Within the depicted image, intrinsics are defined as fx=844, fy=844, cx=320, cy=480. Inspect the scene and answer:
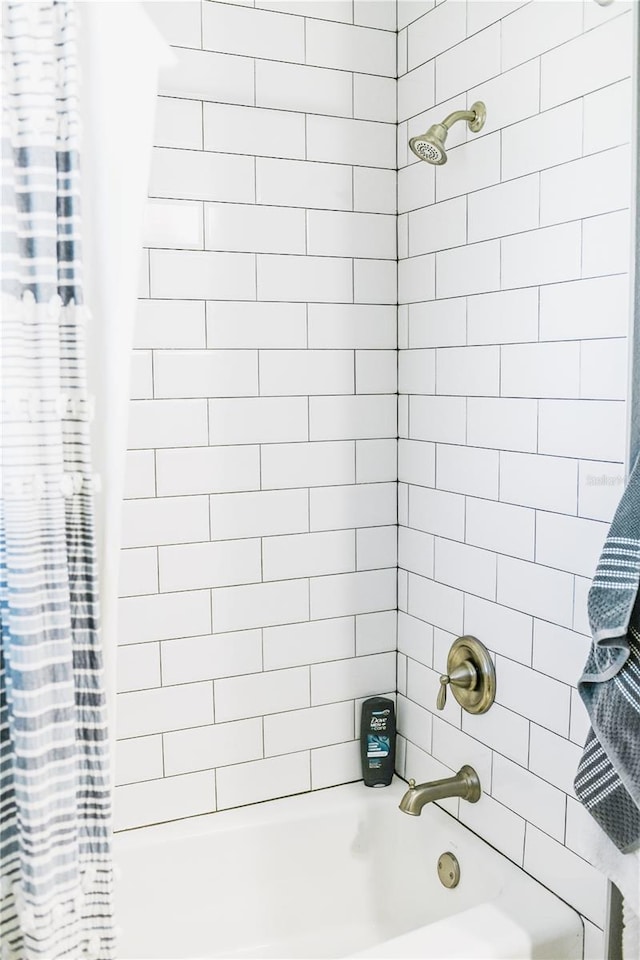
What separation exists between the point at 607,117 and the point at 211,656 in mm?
1275

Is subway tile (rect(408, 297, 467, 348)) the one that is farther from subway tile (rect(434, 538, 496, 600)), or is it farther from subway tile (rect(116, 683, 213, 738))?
subway tile (rect(116, 683, 213, 738))

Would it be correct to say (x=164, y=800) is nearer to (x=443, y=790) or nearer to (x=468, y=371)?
(x=443, y=790)

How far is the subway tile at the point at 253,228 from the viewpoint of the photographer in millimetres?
1755

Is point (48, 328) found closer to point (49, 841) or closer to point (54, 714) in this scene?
point (54, 714)

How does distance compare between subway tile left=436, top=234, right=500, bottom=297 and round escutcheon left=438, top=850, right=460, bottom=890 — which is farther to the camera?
round escutcheon left=438, top=850, right=460, bottom=890

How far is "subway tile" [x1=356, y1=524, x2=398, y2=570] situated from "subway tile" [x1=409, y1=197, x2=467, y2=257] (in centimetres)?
64

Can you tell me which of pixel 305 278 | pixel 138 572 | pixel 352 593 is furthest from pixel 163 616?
pixel 305 278

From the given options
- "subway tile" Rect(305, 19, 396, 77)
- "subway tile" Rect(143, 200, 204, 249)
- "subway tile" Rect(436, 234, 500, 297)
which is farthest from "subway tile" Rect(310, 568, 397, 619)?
"subway tile" Rect(305, 19, 396, 77)

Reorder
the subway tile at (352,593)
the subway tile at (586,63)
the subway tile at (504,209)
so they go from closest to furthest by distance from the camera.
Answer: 1. the subway tile at (586,63)
2. the subway tile at (504,209)
3. the subway tile at (352,593)

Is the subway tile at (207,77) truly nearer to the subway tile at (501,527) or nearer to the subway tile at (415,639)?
the subway tile at (501,527)

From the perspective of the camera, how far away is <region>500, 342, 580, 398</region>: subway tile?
142 centimetres

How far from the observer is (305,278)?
1850 millimetres

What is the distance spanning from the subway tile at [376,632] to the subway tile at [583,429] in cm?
67

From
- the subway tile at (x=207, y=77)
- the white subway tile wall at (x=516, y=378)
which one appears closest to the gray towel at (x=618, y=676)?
the white subway tile wall at (x=516, y=378)
